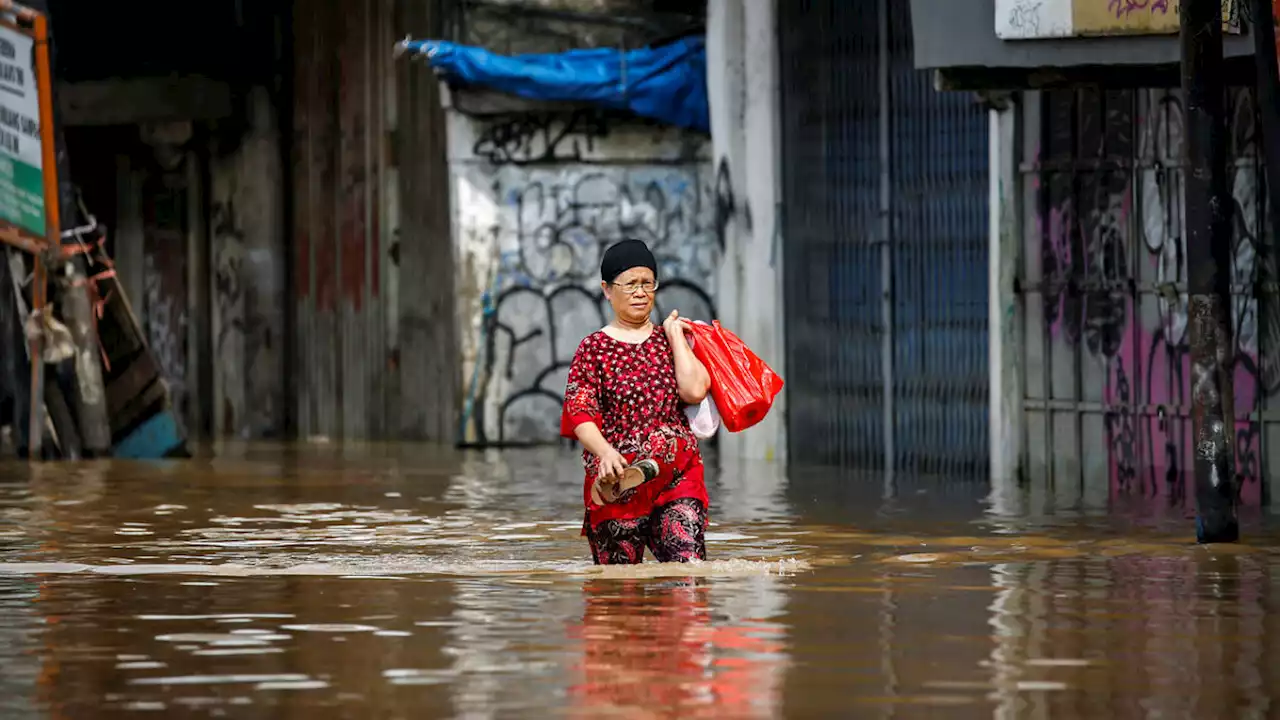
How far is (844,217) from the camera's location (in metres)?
20.8

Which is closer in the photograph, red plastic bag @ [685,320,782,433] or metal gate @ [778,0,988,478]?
red plastic bag @ [685,320,782,433]

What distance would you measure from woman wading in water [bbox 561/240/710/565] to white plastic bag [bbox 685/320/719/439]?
28 mm

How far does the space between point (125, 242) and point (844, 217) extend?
10981mm

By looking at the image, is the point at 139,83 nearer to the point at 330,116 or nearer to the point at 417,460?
the point at 330,116

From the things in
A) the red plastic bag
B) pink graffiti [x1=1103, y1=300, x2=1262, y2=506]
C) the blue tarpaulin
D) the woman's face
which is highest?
the blue tarpaulin

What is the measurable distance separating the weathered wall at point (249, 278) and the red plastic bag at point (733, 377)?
58.9 feet

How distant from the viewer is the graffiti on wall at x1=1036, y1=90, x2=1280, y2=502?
50.9 feet

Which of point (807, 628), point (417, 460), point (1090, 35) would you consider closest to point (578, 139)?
point (417, 460)

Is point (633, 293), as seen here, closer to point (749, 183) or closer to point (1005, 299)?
point (1005, 299)

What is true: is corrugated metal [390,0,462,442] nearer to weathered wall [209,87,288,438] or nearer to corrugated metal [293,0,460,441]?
corrugated metal [293,0,460,441]

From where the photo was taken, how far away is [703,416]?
10750 millimetres

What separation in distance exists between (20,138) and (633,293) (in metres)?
12.4

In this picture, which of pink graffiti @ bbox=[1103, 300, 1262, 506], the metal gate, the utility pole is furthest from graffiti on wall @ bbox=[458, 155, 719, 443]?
the utility pole

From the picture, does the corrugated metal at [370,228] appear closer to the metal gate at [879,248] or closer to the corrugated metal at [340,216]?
the corrugated metal at [340,216]
